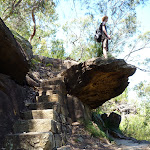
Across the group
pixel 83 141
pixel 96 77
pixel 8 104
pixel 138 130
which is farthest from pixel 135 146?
pixel 138 130

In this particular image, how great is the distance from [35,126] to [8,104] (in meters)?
0.64

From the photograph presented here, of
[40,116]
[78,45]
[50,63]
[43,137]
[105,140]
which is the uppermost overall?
[78,45]

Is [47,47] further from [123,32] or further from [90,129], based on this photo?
[90,129]

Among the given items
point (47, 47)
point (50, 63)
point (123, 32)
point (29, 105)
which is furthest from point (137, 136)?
point (47, 47)

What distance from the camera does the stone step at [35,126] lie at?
2866mm

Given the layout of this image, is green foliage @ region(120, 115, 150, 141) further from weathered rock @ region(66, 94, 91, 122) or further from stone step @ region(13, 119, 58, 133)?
stone step @ region(13, 119, 58, 133)

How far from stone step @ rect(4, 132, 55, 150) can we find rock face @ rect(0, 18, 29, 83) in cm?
157

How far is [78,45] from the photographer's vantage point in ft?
66.5

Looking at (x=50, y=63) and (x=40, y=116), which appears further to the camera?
(x=50, y=63)

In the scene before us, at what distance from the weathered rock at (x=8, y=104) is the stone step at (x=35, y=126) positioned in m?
0.13

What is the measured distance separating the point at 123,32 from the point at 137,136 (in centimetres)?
1197

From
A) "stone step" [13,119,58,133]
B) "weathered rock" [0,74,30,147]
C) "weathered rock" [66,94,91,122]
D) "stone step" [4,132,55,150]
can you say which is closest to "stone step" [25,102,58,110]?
"weathered rock" [0,74,30,147]

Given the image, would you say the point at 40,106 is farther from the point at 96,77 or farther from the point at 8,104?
the point at 96,77

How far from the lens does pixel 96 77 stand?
220 inches
